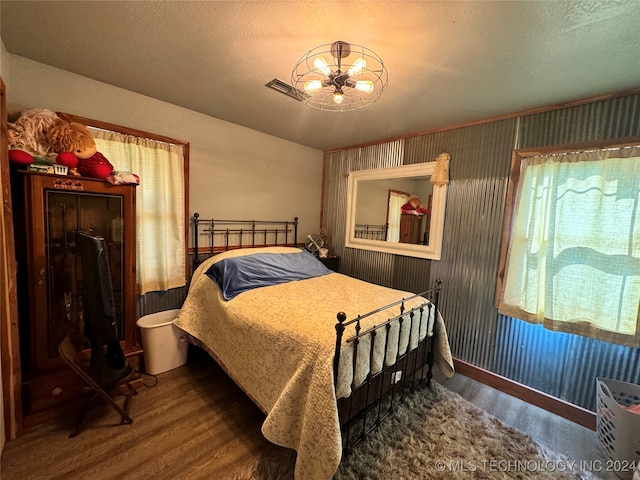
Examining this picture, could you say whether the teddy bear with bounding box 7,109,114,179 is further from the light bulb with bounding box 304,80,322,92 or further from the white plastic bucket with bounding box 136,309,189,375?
the light bulb with bounding box 304,80,322,92

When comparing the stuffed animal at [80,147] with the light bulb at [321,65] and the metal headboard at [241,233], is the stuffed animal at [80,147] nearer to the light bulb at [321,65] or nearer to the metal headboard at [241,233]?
the metal headboard at [241,233]

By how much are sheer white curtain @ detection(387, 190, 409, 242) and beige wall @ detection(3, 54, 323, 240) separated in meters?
1.22

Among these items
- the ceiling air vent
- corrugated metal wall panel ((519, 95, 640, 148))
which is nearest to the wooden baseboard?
corrugated metal wall panel ((519, 95, 640, 148))

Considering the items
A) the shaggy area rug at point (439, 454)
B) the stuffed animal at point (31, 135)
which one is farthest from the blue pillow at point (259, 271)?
the stuffed animal at point (31, 135)

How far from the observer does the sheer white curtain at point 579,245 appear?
185 centimetres

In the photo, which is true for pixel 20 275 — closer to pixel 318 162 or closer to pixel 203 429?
pixel 203 429

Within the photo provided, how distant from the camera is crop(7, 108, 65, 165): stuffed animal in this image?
66.4 inches

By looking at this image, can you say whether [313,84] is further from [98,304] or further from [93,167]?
[98,304]

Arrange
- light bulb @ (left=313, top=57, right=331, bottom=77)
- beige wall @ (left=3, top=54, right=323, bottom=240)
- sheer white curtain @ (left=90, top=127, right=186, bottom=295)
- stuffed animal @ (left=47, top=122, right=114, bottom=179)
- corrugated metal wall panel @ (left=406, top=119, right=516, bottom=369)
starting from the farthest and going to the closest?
corrugated metal wall panel @ (left=406, top=119, right=516, bottom=369) < sheer white curtain @ (left=90, top=127, right=186, bottom=295) < beige wall @ (left=3, top=54, right=323, bottom=240) < stuffed animal @ (left=47, top=122, right=114, bottom=179) < light bulb @ (left=313, top=57, right=331, bottom=77)

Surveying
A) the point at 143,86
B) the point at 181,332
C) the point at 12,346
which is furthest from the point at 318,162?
the point at 12,346

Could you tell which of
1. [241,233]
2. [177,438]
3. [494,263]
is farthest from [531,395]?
[241,233]

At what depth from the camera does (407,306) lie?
2.16 m

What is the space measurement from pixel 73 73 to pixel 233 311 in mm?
2288

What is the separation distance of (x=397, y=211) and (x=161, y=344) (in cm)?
291
